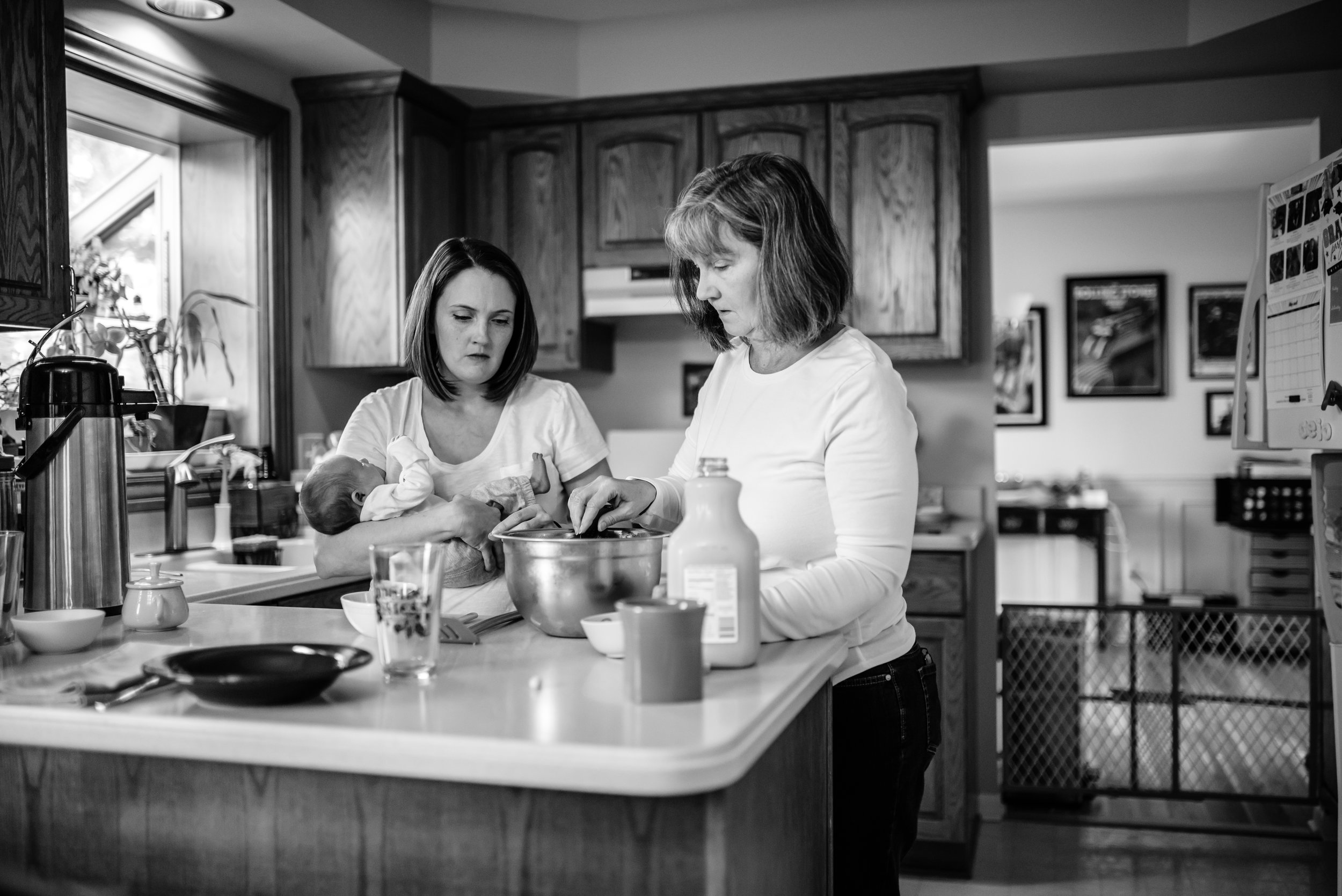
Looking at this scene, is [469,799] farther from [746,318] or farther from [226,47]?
[226,47]

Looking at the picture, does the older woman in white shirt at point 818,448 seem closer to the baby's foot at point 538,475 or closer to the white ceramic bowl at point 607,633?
the white ceramic bowl at point 607,633

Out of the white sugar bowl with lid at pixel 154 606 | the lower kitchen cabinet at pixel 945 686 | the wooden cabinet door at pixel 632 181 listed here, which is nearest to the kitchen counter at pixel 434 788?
the white sugar bowl with lid at pixel 154 606

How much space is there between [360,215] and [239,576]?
1367 millimetres

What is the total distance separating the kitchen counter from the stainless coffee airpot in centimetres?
A: 53

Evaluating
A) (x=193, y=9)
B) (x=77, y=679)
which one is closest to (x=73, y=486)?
(x=77, y=679)

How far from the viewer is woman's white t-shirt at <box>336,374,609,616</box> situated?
6.10 feet

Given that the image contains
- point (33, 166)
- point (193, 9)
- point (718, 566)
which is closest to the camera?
point (718, 566)

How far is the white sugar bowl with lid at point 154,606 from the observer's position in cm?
150

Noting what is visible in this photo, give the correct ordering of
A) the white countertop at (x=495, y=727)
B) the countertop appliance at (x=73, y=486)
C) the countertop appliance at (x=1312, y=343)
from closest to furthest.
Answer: the white countertop at (x=495, y=727)
the countertop appliance at (x=73, y=486)
the countertop appliance at (x=1312, y=343)

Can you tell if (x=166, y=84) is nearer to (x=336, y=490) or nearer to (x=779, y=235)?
(x=336, y=490)

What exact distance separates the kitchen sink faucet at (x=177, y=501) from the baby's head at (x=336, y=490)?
1.19 metres

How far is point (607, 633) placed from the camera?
123 centimetres

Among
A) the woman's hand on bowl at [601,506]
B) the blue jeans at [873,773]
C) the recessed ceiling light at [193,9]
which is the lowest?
the blue jeans at [873,773]

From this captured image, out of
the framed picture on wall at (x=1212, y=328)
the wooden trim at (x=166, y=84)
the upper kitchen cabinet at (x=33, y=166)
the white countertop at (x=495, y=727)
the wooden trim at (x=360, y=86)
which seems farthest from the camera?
the framed picture on wall at (x=1212, y=328)
